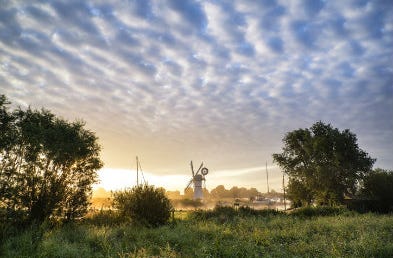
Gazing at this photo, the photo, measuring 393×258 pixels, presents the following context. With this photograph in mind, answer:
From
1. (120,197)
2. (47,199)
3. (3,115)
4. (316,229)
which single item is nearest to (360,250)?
(316,229)

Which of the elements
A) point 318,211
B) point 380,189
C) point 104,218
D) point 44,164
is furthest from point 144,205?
point 380,189

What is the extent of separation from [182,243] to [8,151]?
11833 millimetres

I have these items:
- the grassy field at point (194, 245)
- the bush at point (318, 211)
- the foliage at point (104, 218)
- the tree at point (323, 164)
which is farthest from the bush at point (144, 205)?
the tree at point (323, 164)

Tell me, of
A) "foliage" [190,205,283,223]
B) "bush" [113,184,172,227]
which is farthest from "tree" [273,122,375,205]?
"bush" [113,184,172,227]

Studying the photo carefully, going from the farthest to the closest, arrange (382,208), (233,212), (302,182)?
(302,182) → (382,208) → (233,212)

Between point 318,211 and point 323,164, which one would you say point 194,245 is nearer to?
point 318,211

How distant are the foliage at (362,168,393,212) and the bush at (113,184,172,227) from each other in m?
32.2

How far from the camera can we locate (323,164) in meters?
51.8

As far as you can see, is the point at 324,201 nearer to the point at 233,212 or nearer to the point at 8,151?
the point at 233,212

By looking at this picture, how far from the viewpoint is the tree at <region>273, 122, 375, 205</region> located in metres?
49.5

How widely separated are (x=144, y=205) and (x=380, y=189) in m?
35.0

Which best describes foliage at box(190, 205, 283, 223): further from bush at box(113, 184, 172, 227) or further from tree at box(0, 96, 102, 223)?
tree at box(0, 96, 102, 223)

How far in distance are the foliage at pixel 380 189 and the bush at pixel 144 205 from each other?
32176mm

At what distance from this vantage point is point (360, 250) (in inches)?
524
